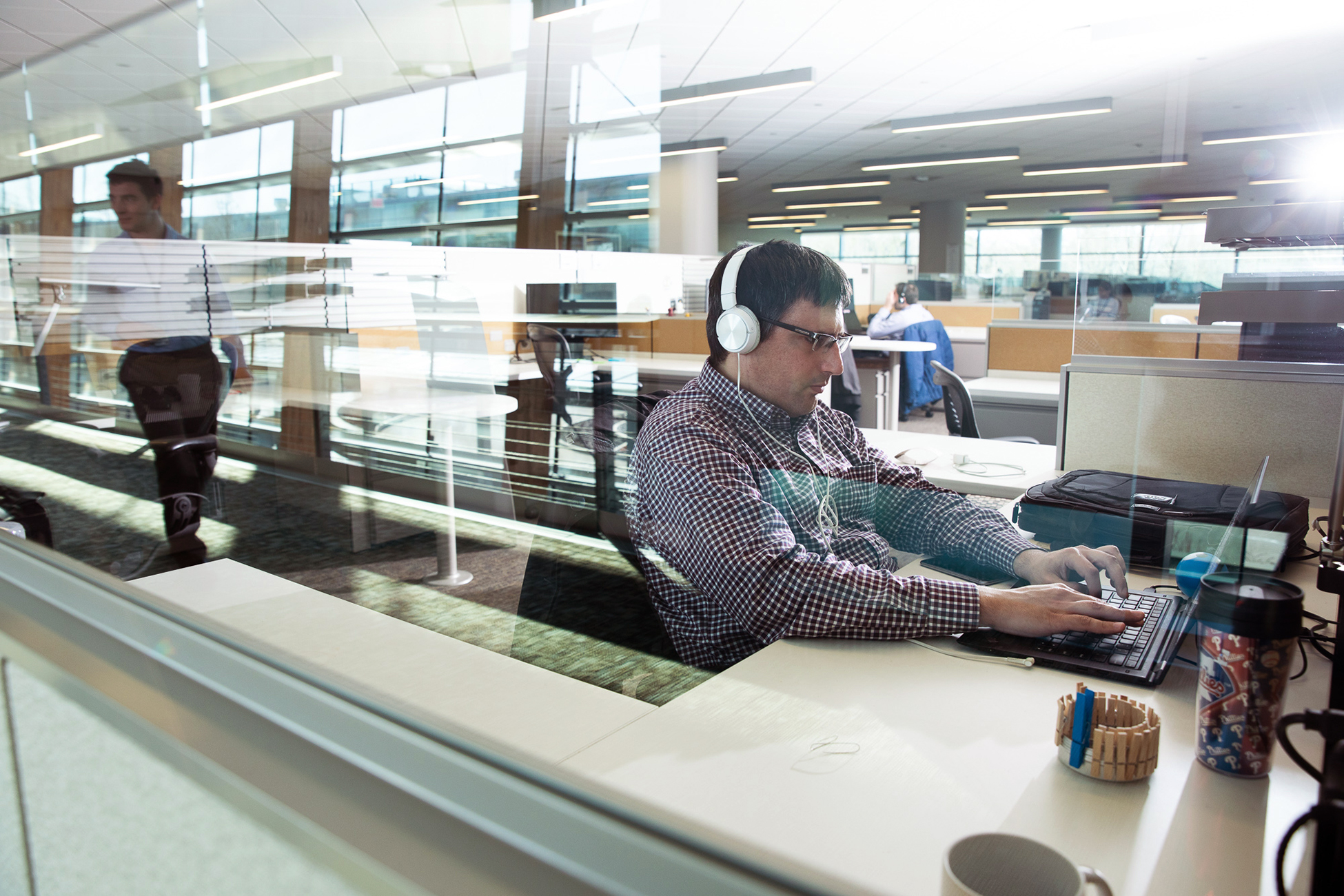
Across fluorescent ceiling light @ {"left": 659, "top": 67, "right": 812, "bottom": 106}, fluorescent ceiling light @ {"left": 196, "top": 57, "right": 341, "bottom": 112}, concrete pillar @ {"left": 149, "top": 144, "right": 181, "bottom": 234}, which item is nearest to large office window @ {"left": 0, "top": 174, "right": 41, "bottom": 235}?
concrete pillar @ {"left": 149, "top": 144, "right": 181, "bottom": 234}

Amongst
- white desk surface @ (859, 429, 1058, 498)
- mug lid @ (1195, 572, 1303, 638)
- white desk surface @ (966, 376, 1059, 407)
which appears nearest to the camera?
mug lid @ (1195, 572, 1303, 638)

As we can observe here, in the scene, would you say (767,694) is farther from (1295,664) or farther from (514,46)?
(514,46)

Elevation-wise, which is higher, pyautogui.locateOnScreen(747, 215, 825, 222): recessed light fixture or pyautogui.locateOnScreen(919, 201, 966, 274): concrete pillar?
pyautogui.locateOnScreen(919, 201, 966, 274): concrete pillar

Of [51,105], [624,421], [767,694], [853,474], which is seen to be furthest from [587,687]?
[51,105]

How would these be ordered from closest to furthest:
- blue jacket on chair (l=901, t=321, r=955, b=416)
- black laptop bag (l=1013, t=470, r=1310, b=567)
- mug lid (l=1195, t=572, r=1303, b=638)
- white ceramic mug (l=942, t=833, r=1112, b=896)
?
white ceramic mug (l=942, t=833, r=1112, b=896) → mug lid (l=1195, t=572, r=1303, b=638) → black laptop bag (l=1013, t=470, r=1310, b=567) → blue jacket on chair (l=901, t=321, r=955, b=416)

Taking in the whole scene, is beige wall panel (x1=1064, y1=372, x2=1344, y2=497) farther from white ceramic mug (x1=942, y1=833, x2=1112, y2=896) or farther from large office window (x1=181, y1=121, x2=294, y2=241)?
large office window (x1=181, y1=121, x2=294, y2=241)

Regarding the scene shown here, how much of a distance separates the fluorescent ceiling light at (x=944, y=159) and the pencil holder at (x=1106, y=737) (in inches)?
35.2

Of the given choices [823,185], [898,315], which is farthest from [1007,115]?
[898,315]

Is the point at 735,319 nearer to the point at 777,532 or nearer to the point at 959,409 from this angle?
the point at 777,532

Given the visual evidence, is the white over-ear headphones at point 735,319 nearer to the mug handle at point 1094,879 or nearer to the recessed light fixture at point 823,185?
the recessed light fixture at point 823,185

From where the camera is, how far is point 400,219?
1279mm

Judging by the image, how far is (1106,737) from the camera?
48cm

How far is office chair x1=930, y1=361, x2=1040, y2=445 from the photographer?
1.95 m

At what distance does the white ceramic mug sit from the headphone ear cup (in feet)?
2.54
